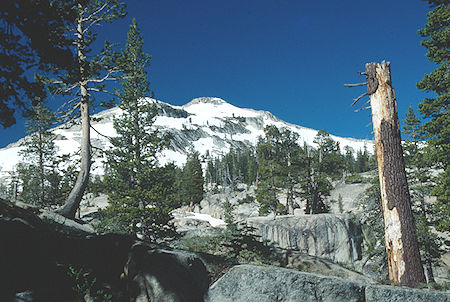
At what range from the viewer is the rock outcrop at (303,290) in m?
4.70

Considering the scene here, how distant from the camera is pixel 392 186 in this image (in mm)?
7035

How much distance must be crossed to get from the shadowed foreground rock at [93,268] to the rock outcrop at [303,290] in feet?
2.32

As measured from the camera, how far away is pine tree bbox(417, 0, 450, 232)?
500 inches

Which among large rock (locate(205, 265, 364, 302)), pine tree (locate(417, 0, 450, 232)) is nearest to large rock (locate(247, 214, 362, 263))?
pine tree (locate(417, 0, 450, 232))

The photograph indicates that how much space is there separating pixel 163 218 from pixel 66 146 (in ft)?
566

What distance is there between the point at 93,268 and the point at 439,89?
1489 cm

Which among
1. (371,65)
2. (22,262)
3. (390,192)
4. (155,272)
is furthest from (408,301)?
(22,262)

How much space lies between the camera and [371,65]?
7.78m

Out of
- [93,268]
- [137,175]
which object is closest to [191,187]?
[137,175]

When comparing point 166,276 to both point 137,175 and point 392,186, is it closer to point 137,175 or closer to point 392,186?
point 392,186

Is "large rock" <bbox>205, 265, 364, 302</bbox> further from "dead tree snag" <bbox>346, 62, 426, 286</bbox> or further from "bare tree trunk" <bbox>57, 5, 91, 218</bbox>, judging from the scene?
"bare tree trunk" <bbox>57, 5, 91, 218</bbox>

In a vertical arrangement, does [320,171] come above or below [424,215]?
above

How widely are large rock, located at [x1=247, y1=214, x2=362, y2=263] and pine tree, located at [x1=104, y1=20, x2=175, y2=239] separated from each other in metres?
9.09

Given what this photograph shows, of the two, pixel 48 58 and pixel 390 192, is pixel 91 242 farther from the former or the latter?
pixel 390 192
